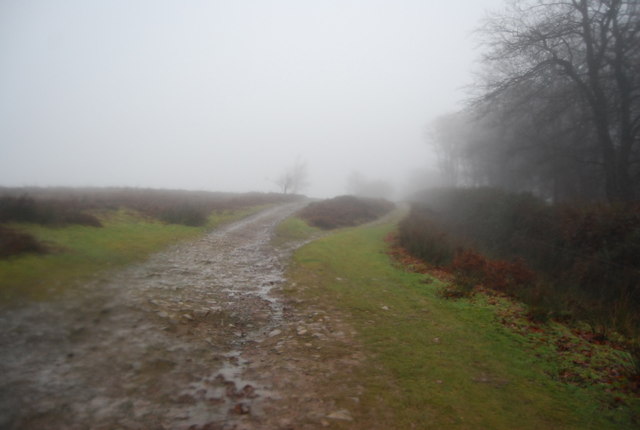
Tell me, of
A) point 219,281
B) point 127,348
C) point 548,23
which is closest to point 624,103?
point 548,23

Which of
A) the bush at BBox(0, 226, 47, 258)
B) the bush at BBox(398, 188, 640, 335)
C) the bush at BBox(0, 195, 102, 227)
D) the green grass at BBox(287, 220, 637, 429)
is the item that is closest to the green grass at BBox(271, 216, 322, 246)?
the bush at BBox(398, 188, 640, 335)

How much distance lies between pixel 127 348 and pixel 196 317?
64.1 inches

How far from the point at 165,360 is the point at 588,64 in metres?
20.2

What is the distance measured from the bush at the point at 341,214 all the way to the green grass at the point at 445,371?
15.0 meters

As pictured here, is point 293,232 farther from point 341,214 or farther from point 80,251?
point 80,251

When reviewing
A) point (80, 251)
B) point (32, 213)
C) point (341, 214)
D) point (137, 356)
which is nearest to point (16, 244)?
point (80, 251)

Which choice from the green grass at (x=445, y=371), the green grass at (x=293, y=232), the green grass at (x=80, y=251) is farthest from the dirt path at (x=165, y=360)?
the green grass at (x=293, y=232)

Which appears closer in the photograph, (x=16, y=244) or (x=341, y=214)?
(x=16, y=244)

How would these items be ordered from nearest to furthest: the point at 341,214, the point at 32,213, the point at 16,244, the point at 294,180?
the point at 16,244 → the point at 32,213 → the point at 341,214 → the point at 294,180

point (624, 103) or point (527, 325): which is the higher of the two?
point (624, 103)

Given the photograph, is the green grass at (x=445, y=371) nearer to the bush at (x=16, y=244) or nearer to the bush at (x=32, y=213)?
the bush at (x=16, y=244)

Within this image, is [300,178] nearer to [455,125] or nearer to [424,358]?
[455,125]

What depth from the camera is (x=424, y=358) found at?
5109 mm

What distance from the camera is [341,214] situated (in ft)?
89.0
